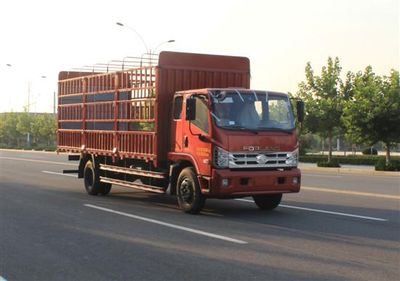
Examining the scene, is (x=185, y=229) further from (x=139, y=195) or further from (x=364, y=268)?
(x=139, y=195)

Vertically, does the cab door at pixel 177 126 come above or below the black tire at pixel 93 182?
above

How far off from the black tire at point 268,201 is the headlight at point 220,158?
2.00 metres

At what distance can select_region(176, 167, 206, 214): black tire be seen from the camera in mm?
11203

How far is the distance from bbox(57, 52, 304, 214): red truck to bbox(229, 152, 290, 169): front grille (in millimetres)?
19

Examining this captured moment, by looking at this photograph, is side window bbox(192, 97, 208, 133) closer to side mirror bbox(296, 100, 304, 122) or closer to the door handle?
the door handle

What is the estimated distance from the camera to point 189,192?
11414mm

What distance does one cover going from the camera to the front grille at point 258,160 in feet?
35.5

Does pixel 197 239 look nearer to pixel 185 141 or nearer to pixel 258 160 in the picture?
pixel 258 160

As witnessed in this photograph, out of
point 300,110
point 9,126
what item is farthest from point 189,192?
point 9,126

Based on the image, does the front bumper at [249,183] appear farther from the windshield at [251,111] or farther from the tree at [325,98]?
the tree at [325,98]

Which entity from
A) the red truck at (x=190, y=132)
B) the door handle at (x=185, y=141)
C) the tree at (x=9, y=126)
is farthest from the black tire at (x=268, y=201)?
the tree at (x=9, y=126)

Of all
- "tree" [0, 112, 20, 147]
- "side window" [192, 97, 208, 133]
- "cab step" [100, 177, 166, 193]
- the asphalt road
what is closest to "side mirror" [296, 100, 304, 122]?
the asphalt road

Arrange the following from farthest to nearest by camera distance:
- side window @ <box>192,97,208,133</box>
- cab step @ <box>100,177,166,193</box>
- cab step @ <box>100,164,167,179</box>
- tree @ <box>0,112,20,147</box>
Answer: tree @ <box>0,112,20,147</box>
cab step @ <box>100,177,166,193</box>
cab step @ <box>100,164,167,179</box>
side window @ <box>192,97,208,133</box>

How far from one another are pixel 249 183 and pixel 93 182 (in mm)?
5889
